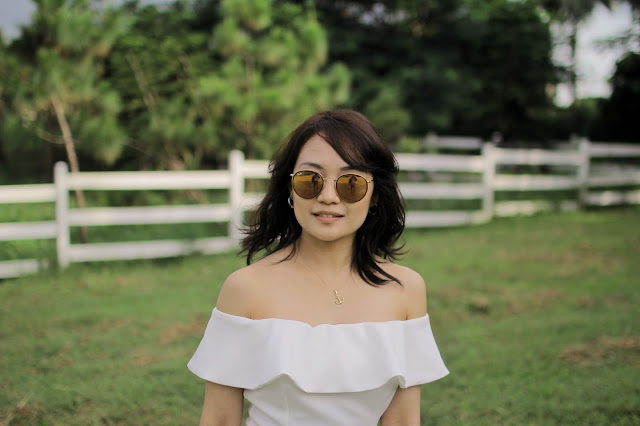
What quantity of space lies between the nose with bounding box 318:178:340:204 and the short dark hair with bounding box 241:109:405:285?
0.08 meters

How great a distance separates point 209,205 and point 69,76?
2.31m

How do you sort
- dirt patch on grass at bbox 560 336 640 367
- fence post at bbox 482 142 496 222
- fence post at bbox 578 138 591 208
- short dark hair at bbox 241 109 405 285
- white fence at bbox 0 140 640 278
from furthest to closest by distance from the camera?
fence post at bbox 578 138 591 208
fence post at bbox 482 142 496 222
white fence at bbox 0 140 640 278
dirt patch on grass at bbox 560 336 640 367
short dark hair at bbox 241 109 405 285

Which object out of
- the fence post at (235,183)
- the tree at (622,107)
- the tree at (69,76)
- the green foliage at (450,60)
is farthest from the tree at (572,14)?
the tree at (69,76)

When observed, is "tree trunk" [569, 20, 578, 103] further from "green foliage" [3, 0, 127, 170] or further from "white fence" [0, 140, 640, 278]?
"green foliage" [3, 0, 127, 170]

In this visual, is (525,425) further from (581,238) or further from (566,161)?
(566,161)

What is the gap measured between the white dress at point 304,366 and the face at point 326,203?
0.28 m

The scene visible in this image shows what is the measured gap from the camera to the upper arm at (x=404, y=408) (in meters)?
1.85

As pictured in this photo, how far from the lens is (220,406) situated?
1.75 meters

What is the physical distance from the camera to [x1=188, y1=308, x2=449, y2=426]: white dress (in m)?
1.66

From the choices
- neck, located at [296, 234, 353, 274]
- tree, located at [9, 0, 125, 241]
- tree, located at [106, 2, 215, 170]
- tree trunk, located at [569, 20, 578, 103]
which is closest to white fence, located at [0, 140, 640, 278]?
tree, located at [9, 0, 125, 241]

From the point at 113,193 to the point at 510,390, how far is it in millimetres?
7646

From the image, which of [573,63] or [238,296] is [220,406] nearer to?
[238,296]

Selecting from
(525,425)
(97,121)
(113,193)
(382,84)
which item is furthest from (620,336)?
(382,84)

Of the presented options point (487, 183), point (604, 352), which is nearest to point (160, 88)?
point (487, 183)
